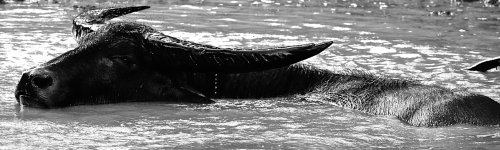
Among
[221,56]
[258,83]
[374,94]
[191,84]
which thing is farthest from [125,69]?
[374,94]

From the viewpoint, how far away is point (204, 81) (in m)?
7.02

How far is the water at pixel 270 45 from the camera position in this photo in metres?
5.27

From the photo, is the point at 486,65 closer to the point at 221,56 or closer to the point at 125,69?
the point at 221,56

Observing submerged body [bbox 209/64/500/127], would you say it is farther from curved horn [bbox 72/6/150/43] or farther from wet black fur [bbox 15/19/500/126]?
curved horn [bbox 72/6/150/43]

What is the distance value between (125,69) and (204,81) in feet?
2.41

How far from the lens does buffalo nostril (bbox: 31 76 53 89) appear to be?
6133 millimetres

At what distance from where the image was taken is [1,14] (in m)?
13.9

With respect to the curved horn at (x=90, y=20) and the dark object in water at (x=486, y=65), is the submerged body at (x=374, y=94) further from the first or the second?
the dark object in water at (x=486, y=65)

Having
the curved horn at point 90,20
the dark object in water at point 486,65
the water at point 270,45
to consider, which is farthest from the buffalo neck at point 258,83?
the dark object in water at point 486,65

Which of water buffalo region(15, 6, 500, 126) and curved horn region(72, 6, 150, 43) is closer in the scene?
water buffalo region(15, 6, 500, 126)

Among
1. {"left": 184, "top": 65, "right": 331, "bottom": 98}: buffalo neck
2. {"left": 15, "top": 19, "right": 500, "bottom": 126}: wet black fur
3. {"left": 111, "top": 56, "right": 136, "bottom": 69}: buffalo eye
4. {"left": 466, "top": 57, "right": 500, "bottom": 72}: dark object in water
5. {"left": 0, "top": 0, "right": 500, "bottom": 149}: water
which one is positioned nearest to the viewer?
{"left": 0, "top": 0, "right": 500, "bottom": 149}: water

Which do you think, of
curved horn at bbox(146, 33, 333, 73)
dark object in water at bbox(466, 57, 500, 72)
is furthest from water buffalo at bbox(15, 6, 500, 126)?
dark object in water at bbox(466, 57, 500, 72)

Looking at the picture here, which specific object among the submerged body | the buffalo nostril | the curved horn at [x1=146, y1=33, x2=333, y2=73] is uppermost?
the curved horn at [x1=146, y1=33, x2=333, y2=73]

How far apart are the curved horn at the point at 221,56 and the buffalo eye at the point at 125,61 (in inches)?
7.0
